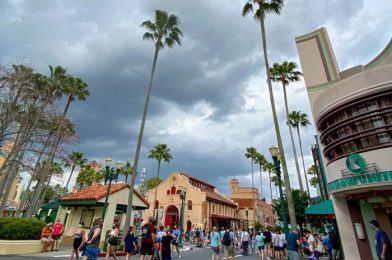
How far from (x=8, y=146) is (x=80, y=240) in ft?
34.9

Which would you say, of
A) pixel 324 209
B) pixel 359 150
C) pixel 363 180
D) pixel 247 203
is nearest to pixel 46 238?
pixel 324 209

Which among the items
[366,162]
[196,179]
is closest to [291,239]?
[366,162]

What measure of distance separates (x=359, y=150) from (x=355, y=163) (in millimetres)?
719

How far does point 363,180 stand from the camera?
10.4 metres

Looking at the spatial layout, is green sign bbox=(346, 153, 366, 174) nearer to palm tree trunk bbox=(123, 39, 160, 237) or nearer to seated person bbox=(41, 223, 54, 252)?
palm tree trunk bbox=(123, 39, 160, 237)

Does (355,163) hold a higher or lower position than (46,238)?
higher

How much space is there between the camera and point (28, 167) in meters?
16.2

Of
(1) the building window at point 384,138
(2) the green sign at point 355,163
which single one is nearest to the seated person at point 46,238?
(2) the green sign at point 355,163

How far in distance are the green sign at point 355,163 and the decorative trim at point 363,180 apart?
0.28 meters

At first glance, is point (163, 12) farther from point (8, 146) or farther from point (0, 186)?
point (0, 186)

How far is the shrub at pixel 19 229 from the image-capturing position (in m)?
13.9

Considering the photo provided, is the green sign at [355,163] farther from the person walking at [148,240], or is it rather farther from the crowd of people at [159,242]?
the person walking at [148,240]

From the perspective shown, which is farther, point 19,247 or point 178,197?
point 178,197

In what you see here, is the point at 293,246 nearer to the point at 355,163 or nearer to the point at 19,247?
the point at 355,163
